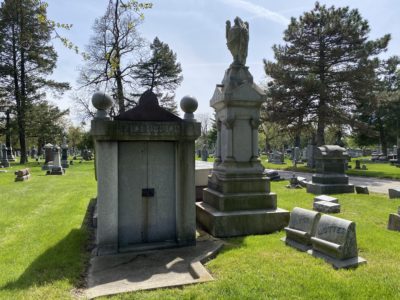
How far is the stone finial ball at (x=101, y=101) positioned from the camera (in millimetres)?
5070

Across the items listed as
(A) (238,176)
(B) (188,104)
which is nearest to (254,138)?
(A) (238,176)

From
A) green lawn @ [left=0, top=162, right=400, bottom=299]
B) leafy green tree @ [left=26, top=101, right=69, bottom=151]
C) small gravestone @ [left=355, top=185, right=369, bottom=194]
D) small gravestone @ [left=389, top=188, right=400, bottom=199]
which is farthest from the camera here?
leafy green tree @ [left=26, top=101, right=69, bottom=151]

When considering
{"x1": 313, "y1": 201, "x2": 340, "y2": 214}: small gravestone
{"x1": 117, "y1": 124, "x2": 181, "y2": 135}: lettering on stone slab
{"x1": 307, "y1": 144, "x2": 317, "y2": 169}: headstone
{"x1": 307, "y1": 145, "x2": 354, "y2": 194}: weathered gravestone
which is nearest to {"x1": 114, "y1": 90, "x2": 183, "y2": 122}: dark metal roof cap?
{"x1": 117, "y1": 124, "x2": 181, "y2": 135}: lettering on stone slab

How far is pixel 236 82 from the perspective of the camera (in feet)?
23.3

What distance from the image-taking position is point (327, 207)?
321 inches

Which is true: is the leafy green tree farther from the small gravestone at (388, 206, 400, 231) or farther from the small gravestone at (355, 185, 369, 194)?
the small gravestone at (388, 206, 400, 231)

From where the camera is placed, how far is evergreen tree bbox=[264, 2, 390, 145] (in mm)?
23562

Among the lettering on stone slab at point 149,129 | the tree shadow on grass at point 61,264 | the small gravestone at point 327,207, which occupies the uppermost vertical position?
the lettering on stone slab at point 149,129

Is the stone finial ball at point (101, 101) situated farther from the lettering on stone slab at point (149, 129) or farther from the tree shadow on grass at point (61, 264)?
the tree shadow on grass at point (61, 264)

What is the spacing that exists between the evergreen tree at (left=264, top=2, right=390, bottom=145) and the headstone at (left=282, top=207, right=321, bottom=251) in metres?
19.5

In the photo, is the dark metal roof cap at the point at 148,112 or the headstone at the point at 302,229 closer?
the headstone at the point at 302,229

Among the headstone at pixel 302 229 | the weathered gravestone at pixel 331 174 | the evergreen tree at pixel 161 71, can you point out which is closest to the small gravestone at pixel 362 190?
the weathered gravestone at pixel 331 174

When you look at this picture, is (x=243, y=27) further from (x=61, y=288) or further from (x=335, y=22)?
(x=335, y=22)

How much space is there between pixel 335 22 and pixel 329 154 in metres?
16.9
